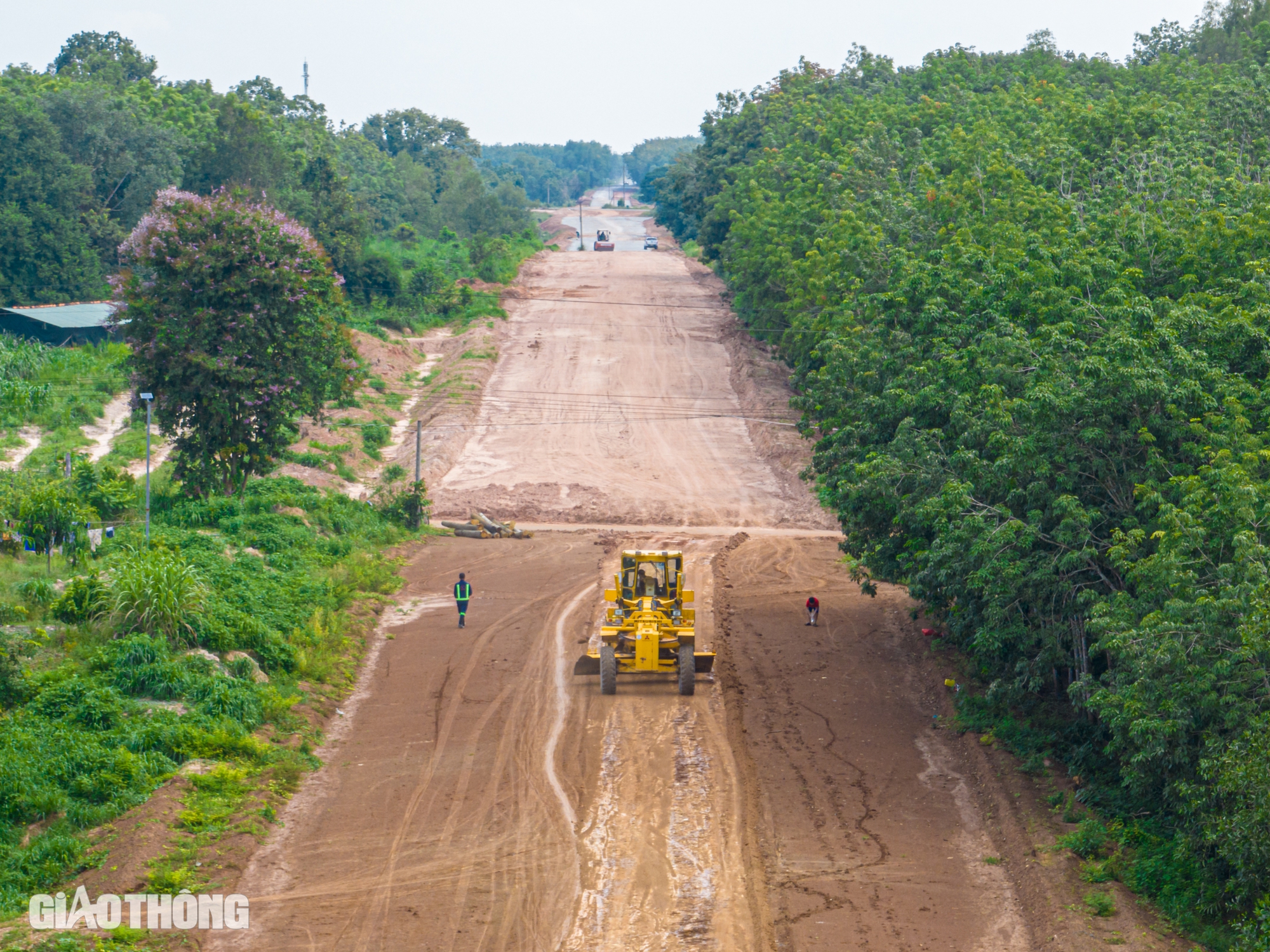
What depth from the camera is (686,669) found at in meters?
21.5

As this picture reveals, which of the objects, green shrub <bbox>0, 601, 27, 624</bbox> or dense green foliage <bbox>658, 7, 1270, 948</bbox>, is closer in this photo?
dense green foliage <bbox>658, 7, 1270, 948</bbox>

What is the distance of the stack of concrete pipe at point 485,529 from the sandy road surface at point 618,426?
6.59 feet

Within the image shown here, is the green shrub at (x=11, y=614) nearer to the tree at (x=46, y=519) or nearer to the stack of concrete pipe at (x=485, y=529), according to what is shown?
the tree at (x=46, y=519)

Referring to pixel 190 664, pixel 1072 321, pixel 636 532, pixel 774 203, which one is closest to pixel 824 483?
pixel 1072 321

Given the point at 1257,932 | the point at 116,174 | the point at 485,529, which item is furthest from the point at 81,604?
the point at 116,174

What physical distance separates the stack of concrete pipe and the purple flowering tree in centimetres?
601

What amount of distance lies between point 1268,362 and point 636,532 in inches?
826

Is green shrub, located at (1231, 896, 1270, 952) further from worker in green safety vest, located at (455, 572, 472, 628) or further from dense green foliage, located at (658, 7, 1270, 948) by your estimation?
worker in green safety vest, located at (455, 572, 472, 628)

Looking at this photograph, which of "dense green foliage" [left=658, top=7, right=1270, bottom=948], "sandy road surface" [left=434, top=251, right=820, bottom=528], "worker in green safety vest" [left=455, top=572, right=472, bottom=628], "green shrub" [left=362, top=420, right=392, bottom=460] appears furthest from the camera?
"green shrub" [left=362, top=420, right=392, bottom=460]

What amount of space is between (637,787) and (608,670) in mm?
3874

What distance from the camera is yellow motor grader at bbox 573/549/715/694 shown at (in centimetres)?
2164

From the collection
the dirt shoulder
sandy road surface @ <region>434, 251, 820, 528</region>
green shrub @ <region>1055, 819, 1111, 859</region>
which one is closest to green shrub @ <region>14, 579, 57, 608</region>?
the dirt shoulder

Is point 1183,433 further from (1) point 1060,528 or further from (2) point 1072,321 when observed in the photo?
(2) point 1072,321

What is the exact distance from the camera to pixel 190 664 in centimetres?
2025
